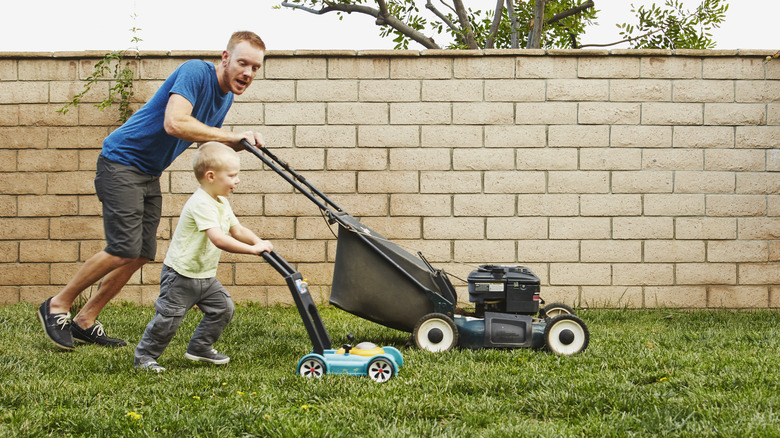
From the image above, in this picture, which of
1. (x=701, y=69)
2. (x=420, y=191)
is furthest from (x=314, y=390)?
(x=701, y=69)

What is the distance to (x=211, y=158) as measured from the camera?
3.07m

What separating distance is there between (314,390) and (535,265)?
316 cm

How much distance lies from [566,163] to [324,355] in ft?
10.3

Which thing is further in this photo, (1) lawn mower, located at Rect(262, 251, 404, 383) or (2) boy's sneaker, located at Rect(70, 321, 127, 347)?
(2) boy's sneaker, located at Rect(70, 321, 127, 347)

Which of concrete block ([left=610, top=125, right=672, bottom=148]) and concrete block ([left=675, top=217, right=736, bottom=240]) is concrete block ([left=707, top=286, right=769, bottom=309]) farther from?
concrete block ([left=610, top=125, right=672, bottom=148])

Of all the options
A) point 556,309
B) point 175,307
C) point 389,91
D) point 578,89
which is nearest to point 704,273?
point 578,89

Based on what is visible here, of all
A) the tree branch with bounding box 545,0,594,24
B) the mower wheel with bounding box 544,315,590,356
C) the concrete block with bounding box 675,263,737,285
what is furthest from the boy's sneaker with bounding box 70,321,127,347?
the tree branch with bounding box 545,0,594,24

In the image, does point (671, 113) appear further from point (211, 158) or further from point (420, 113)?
point (211, 158)

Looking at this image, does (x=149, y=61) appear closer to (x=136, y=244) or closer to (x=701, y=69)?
(x=136, y=244)

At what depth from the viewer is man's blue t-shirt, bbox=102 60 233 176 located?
3.41 m

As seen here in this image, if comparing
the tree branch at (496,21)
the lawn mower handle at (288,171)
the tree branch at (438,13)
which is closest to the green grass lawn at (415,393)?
the lawn mower handle at (288,171)

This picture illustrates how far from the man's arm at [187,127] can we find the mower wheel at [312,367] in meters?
1.07

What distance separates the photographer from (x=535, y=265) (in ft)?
17.8

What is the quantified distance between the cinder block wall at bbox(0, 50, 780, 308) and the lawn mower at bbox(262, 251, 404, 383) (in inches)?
96.2
